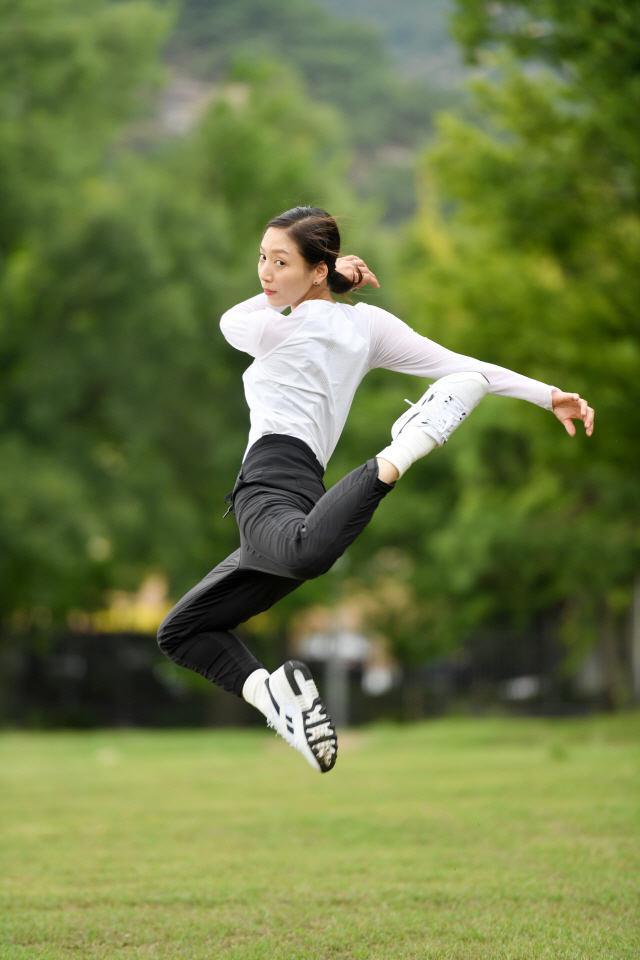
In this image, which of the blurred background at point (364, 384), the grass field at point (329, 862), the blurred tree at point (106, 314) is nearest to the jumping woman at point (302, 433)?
the grass field at point (329, 862)

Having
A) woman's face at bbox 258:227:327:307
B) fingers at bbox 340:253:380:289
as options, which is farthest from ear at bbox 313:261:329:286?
fingers at bbox 340:253:380:289

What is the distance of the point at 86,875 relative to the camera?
528 cm

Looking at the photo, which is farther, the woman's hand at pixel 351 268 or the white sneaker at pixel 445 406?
the woman's hand at pixel 351 268

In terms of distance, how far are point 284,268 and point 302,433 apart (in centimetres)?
64

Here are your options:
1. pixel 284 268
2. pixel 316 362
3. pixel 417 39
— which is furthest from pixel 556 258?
pixel 417 39

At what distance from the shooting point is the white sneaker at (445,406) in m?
3.95

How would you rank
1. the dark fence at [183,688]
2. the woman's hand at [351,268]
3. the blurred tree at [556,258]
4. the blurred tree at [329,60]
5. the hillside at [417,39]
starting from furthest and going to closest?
the hillside at [417,39], the blurred tree at [329,60], the dark fence at [183,688], the blurred tree at [556,258], the woman's hand at [351,268]

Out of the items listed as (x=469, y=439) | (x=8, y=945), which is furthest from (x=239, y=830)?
(x=469, y=439)

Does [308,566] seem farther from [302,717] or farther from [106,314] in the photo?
[106,314]

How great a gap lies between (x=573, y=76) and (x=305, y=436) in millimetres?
9896

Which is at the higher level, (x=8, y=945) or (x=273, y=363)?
(x=273, y=363)

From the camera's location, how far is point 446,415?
13.1ft

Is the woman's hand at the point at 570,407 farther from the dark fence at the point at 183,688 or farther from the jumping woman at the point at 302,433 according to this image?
the dark fence at the point at 183,688

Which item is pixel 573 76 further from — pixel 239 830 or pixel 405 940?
pixel 405 940
